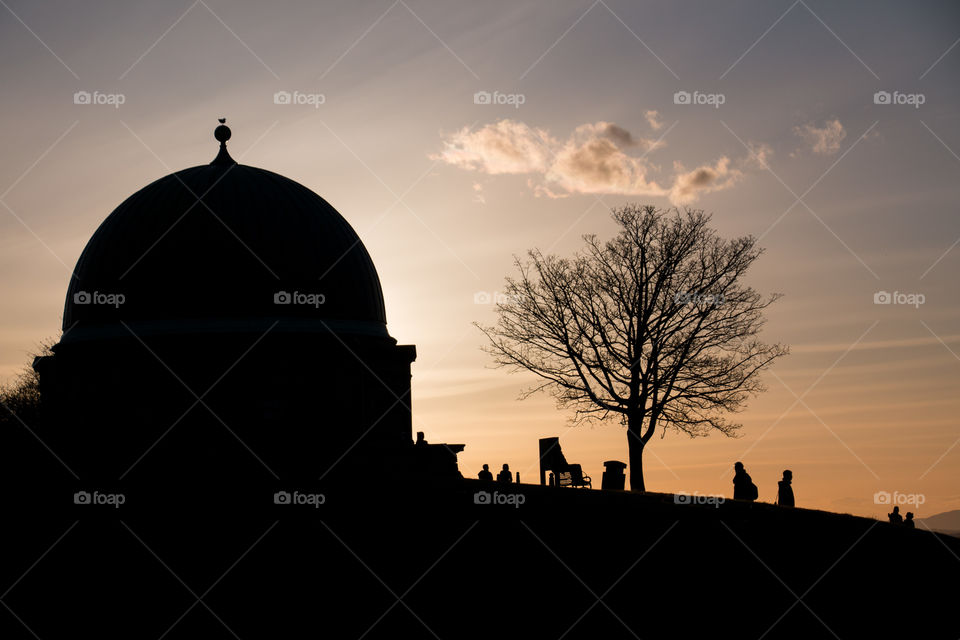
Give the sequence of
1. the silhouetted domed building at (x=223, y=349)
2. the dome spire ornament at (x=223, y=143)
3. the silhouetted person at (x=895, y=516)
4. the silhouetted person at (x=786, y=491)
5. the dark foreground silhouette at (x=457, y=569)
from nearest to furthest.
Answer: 1. the dark foreground silhouette at (x=457, y=569)
2. the silhouetted person at (x=786, y=491)
3. the silhouetted person at (x=895, y=516)
4. the silhouetted domed building at (x=223, y=349)
5. the dome spire ornament at (x=223, y=143)

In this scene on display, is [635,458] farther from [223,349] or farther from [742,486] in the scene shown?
[223,349]

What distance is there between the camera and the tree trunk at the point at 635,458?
34.8m

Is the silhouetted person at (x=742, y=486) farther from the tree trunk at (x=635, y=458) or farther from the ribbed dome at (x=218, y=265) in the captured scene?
the ribbed dome at (x=218, y=265)

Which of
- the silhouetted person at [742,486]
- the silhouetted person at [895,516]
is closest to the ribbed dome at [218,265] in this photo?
the silhouetted person at [742,486]

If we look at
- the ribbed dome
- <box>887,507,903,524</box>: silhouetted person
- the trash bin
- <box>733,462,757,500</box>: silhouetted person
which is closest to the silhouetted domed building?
the ribbed dome

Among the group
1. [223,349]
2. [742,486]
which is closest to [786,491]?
[742,486]

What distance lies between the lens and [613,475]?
3366cm

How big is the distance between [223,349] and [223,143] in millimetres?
9769

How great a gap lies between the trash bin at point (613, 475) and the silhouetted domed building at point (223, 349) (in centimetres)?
593

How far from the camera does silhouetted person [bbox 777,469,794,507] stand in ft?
89.7

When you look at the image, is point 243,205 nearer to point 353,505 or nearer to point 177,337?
Answer: point 177,337

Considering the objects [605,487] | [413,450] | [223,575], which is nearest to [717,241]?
[605,487]

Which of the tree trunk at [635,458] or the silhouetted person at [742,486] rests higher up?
the tree trunk at [635,458]

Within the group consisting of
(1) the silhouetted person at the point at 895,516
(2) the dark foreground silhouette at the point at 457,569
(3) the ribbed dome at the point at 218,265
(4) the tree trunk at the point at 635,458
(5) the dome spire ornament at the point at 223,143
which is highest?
(5) the dome spire ornament at the point at 223,143
